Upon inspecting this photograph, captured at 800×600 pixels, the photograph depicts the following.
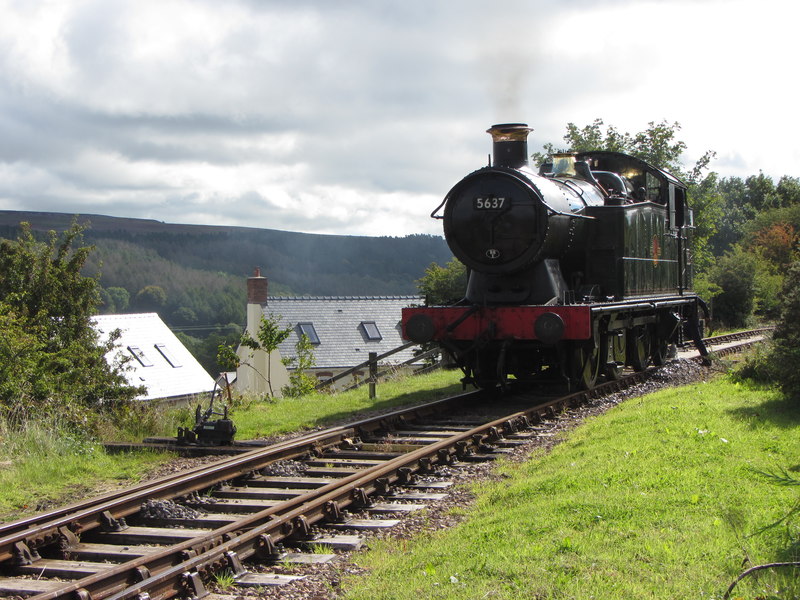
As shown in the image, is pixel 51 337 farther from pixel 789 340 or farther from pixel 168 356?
pixel 168 356

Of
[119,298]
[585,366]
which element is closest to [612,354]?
[585,366]

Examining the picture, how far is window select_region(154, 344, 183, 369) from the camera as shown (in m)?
36.7

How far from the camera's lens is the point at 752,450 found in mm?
7594

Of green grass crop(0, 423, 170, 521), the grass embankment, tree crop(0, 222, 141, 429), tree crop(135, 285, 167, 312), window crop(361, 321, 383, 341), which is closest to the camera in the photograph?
green grass crop(0, 423, 170, 521)

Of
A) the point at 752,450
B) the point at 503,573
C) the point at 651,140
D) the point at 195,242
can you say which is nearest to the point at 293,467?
the point at 503,573

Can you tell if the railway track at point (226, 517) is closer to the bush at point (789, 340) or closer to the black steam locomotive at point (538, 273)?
the black steam locomotive at point (538, 273)

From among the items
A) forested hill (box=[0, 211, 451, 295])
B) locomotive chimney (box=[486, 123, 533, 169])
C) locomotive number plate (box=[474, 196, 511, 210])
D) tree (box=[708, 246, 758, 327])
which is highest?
forested hill (box=[0, 211, 451, 295])

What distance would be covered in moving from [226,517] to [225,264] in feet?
321

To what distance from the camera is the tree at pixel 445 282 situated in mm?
30562

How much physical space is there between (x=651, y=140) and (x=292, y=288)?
6707cm

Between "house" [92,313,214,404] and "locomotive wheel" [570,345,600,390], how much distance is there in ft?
77.4

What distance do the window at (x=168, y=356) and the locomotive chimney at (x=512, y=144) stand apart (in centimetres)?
2696

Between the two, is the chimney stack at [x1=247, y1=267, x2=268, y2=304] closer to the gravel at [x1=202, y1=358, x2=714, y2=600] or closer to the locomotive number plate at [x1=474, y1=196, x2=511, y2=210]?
the locomotive number plate at [x1=474, y1=196, x2=511, y2=210]

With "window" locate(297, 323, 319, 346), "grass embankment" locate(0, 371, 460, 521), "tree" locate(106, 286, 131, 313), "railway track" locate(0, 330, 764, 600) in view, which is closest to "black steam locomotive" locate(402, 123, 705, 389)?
"grass embankment" locate(0, 371, 460, 521)
